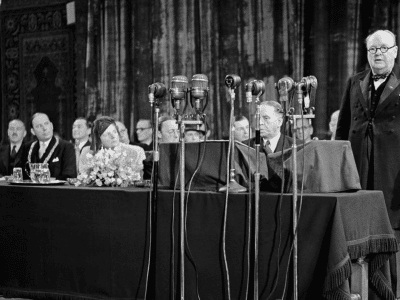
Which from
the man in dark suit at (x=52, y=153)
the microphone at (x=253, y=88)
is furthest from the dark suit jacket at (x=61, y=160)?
the microphone at (x=253, y=88)

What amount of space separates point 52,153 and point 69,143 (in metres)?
0.15

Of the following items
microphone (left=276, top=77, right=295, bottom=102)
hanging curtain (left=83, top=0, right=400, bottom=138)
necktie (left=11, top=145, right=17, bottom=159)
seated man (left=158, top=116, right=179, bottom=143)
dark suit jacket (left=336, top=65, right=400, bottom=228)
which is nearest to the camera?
microphone (left=276, top=77, right=295, bottom=102)

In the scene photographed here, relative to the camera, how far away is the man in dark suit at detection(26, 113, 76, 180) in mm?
5730

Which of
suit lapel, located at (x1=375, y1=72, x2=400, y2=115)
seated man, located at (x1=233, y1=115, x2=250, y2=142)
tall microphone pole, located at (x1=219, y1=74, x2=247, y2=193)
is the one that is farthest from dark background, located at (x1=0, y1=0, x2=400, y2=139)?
tall microphone pole, located at (x1=219, y1=74, x2=247, y2=193)

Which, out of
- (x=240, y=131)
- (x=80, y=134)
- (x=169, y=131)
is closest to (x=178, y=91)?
(x=169, y=131)

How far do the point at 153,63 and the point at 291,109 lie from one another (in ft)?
16.1

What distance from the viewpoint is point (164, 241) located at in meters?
3.51

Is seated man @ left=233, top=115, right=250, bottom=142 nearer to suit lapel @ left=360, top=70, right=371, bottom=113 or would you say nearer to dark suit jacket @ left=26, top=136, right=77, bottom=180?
dark suit jacket @ left=26, top=136, right=77, bottom=180

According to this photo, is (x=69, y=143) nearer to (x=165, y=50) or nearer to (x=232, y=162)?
(x=165, y=50)

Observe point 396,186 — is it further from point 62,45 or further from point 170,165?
point 62,45

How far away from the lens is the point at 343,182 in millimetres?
3303

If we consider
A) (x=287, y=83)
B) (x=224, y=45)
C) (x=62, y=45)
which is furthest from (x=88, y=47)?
(x=287, y=83)

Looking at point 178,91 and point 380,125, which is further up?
point 178,91

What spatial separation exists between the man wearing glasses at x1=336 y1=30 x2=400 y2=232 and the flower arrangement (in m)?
1.25
